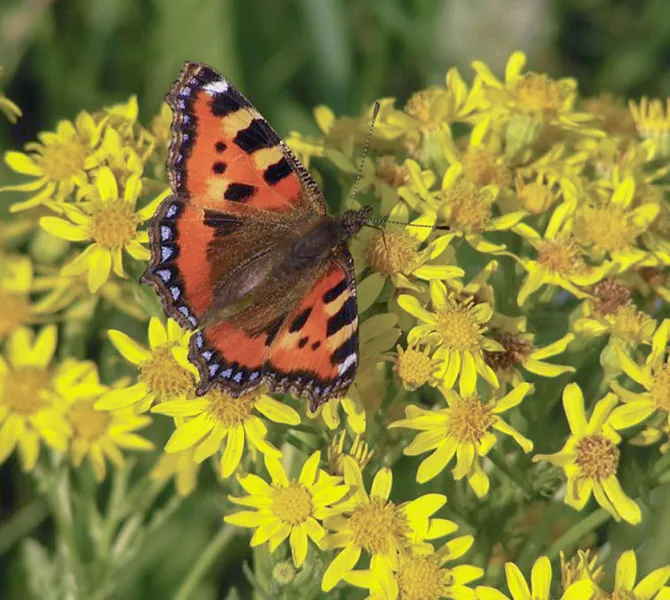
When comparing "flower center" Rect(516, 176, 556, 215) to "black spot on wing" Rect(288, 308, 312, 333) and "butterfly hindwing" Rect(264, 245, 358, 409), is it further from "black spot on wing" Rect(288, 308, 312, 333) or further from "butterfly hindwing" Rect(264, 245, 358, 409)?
"black spot on wing" Rect(288, 308, 312, 333)

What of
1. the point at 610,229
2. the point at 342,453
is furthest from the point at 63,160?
the point at 610,229

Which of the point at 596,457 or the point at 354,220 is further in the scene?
the point at 354,220

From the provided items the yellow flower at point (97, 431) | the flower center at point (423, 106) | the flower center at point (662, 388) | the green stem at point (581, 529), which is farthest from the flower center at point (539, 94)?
the yellow flower at point (97, 431)

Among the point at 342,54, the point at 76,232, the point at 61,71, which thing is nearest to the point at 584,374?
the point at 76,232

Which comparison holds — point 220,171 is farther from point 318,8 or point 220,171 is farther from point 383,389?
point 318,8

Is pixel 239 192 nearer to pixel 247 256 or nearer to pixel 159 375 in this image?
pixel 247 256
